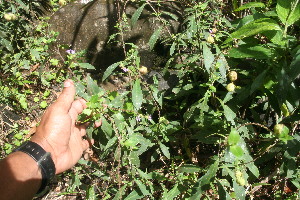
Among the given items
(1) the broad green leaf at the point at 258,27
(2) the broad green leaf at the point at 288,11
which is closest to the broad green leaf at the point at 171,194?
(1) the broad green leaf at the point at 258,27

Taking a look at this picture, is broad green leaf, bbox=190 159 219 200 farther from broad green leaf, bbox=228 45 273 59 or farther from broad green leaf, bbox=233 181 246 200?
broad green leaf, bbox=228 45 273 59

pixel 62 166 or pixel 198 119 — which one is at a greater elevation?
pixel 198 119

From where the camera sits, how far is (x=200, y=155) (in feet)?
9.93

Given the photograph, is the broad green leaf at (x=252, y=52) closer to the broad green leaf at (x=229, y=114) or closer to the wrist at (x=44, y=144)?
the broad green leaf at (x=229, y=114)

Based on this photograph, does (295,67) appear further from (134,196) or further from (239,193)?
(134,196)

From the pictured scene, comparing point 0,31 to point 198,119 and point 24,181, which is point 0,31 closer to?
point 24,181

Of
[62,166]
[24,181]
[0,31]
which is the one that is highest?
[0,31]

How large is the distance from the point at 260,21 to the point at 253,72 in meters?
0.62

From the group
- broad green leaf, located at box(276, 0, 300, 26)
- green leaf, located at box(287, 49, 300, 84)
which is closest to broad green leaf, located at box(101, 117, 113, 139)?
green leaf, located at box(287, 49, 300, 84)

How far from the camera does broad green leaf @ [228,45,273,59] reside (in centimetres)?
200

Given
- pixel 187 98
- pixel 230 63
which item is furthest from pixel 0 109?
pixel 230 63

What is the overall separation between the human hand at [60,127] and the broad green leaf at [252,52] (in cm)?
120

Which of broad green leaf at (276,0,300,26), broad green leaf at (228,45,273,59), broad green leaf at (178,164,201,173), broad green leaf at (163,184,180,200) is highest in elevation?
broad green leaf at (276,0,300,26)

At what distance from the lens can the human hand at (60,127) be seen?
2.24m
